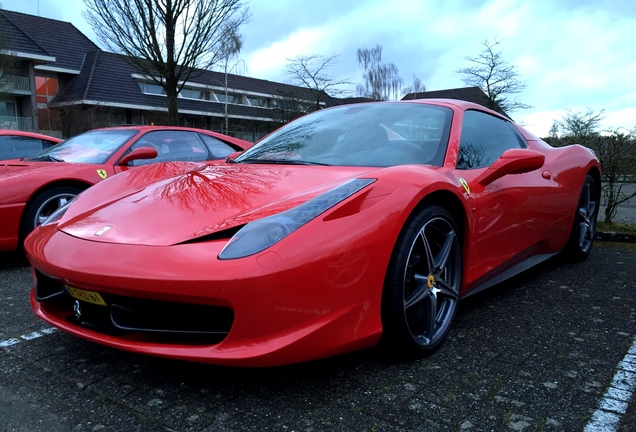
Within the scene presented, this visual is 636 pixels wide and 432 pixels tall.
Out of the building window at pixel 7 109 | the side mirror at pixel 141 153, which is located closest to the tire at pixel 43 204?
the side mirror at pixel 141 153

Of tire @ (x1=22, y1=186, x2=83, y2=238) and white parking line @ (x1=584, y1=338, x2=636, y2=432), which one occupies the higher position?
tire @ (x1=22, y1=186, x2=83, y2=238)

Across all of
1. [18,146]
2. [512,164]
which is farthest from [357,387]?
[18,146]

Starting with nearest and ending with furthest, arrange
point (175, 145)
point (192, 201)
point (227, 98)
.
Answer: point (192, 201) < point (175, 145) < point (227, 98)

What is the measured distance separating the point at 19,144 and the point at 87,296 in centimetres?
454

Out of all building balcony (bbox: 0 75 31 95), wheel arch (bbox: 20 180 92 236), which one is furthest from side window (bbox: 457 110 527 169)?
building balcony (bbox: 0 75 31 95)

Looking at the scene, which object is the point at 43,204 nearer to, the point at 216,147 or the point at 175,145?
the point at 175,145

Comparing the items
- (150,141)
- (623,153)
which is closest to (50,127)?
(150,141)

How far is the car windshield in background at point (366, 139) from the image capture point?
8.41 ft

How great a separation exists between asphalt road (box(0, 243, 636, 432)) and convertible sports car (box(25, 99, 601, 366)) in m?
0.18

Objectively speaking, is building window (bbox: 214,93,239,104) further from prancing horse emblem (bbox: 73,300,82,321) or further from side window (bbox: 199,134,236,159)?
prancing horse emblem (bbox: 73,300,82,321)

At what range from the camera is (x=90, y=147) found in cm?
477

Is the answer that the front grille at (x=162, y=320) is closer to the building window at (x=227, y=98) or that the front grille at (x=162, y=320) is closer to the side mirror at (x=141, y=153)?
the side mirror at (x=141, y=153)

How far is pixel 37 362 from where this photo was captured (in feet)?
7.06

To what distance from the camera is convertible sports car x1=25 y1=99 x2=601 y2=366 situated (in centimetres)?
168
